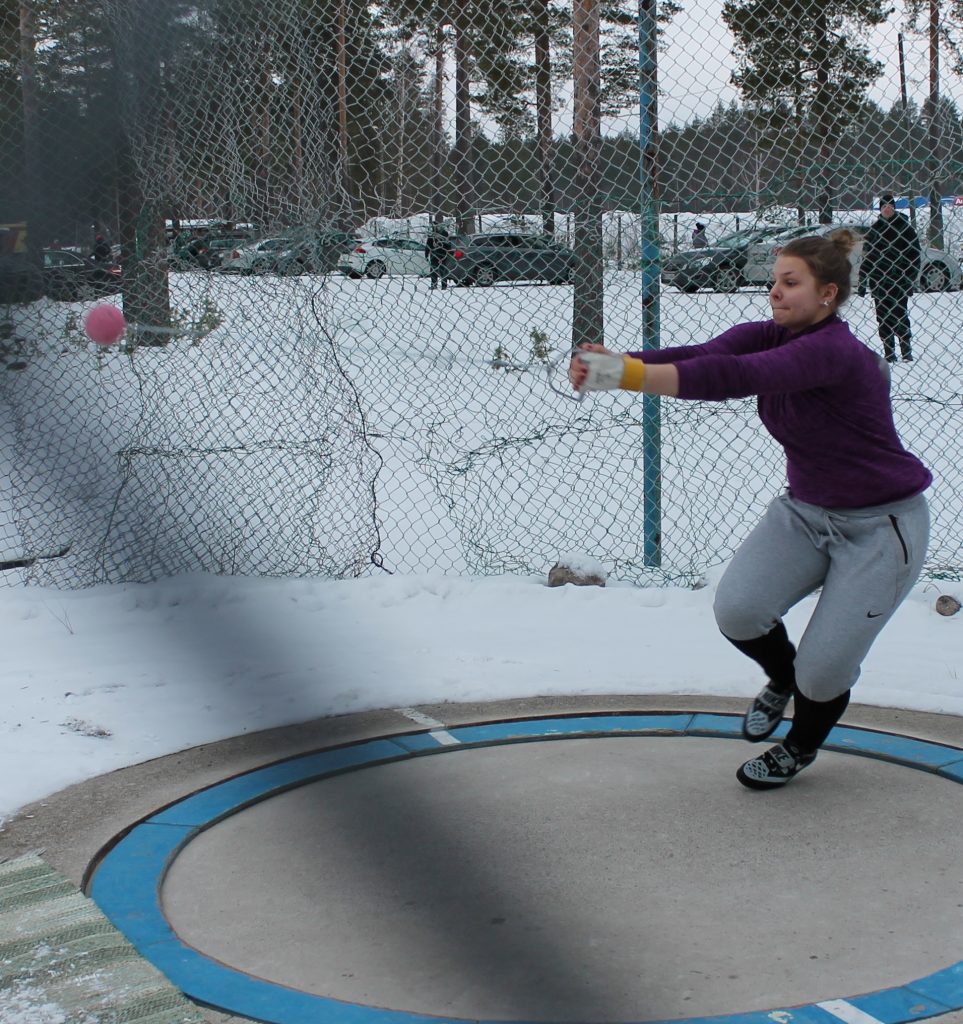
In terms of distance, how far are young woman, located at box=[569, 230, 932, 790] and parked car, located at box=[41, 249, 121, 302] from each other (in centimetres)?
161

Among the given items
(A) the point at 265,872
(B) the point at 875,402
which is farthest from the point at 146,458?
(B) the point at 875,402

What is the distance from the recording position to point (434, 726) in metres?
4.06

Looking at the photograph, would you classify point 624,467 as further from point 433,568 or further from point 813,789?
point 813,789

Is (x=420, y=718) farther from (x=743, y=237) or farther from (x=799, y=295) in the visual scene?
(x=743, y=237)

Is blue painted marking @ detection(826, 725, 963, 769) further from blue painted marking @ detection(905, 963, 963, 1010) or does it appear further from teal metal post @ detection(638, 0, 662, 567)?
teal metal post @ detection(638, 0, 662, 567)

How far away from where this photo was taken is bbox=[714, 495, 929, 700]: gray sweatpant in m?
3.20

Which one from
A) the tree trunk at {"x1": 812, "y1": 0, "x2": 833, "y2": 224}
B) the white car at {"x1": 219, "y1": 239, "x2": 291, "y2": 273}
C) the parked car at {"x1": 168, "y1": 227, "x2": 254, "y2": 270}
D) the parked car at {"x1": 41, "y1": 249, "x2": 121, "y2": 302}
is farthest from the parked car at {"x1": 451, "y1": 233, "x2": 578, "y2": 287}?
the parked car at {"x1": 41, "y1": 249, "x2": 121, "y2": 302}

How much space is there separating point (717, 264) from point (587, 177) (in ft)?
2.49

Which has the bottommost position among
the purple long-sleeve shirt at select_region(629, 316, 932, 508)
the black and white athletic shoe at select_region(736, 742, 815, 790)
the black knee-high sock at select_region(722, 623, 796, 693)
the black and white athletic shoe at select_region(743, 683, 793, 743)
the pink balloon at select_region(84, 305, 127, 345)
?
the black and white athletic shoe at select_region(736, 742, 815, 790)

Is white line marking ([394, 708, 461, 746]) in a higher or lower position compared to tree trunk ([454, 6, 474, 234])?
lower

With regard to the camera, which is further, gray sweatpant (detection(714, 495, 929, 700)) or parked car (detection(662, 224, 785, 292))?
parked car (detection(662, 224, 785, 292))

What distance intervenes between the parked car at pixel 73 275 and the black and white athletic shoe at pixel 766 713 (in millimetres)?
2398

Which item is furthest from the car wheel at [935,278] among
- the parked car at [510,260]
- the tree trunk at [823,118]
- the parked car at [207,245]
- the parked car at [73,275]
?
the parked car at [73,275]

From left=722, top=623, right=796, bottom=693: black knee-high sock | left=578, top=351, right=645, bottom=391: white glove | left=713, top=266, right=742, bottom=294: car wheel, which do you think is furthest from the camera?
left=713, top=266, right=742, bottom=294: car wheel
